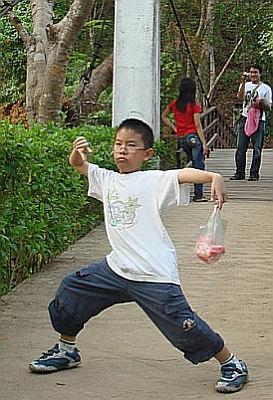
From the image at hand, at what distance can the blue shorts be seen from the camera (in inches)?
182

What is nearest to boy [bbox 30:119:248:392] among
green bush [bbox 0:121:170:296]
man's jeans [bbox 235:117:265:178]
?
green bush [bbox 0:121:170:296]

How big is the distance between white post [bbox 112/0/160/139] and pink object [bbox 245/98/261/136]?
161cm

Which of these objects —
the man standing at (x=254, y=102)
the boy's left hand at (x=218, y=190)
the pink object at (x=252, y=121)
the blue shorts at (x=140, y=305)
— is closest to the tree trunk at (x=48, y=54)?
the man standing at (x=254, y=102)

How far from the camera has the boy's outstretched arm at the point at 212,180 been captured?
4.43 metres

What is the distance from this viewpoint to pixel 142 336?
5.80 m

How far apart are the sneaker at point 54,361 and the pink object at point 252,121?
30.2 ft

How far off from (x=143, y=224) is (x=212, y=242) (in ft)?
1.15

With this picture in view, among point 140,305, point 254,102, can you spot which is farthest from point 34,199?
point 254,102

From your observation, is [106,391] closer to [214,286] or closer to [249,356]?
[249,356]

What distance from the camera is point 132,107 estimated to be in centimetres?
1312

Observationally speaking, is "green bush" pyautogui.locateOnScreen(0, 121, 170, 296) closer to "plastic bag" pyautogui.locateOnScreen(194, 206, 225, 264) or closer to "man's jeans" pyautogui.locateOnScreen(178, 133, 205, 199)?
"plastic bag" pyautogui.locateOnScreen(194, 206, 225, 264)

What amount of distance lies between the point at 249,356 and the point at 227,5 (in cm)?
2226

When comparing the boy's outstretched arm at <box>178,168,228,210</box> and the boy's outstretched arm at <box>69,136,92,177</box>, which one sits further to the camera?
the boy's outstretched arm at <box>69,136,92,177</box>

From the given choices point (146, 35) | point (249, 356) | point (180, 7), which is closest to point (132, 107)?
point (146, 35)
